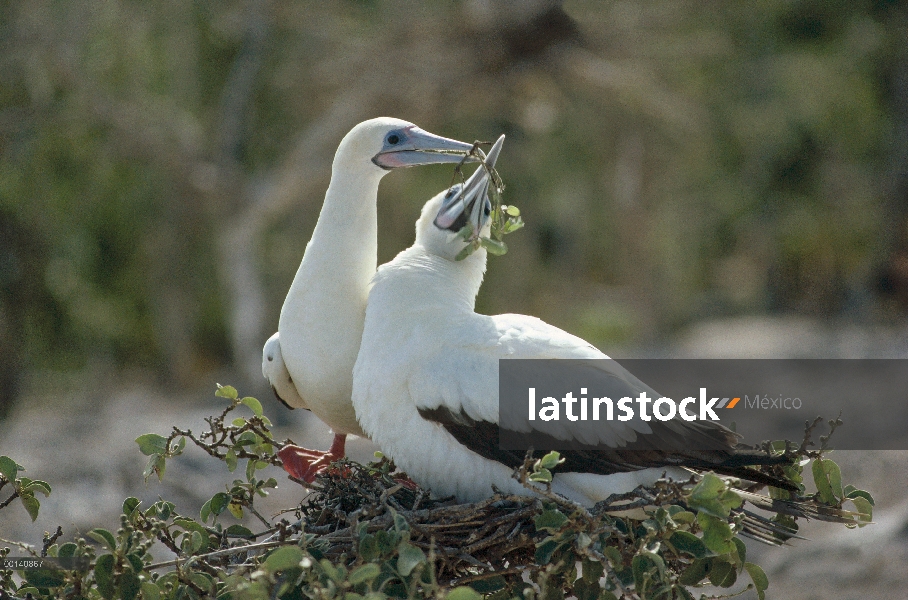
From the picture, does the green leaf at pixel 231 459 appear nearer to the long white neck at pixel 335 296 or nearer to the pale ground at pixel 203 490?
the pale ground at pixel 203 490

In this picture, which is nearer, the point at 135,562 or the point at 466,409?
the point at 135,562

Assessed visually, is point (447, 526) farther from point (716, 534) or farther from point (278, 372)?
point (278, 372)

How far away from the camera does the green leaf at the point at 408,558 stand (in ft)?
9.45

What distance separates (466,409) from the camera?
3.67 metres

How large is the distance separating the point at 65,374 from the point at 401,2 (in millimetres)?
9797

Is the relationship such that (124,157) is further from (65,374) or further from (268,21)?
(65,374)

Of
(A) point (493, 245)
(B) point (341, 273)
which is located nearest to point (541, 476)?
(A) point (493, 245)

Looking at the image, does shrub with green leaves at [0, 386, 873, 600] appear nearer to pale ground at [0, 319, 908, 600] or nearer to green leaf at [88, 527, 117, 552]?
green leaf at [88, 527, 117, 552]

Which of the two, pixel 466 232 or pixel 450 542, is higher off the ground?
pixel 466 232

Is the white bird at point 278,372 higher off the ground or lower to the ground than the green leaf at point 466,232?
lower

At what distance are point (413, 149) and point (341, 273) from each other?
1.95 ft

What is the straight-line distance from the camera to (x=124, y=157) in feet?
53.7

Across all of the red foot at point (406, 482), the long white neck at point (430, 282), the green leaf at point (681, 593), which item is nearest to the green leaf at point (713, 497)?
the green leaf at point (681, 593)

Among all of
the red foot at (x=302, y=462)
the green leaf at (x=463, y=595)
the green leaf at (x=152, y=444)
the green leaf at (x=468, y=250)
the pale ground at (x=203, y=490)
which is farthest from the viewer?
the pale ground at (x=203, y=490)
